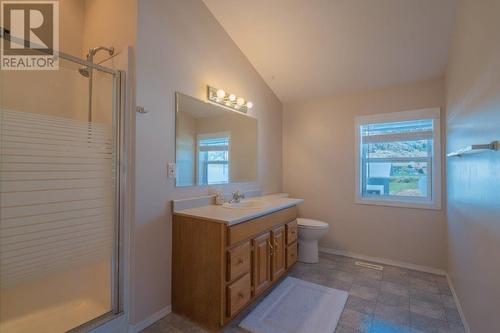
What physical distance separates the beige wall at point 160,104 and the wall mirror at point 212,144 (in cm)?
9

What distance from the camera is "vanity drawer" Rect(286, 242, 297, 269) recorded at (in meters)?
2.55

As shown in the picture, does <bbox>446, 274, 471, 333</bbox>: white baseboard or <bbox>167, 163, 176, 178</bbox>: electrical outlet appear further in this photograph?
<bbox>167, 163, 176, 178</bbox>: electrical outlet

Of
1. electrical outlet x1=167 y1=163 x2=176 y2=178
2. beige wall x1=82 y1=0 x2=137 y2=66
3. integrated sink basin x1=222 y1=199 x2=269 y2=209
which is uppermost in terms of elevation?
beige wall x1=82 y1=0 x2=137 y2=66

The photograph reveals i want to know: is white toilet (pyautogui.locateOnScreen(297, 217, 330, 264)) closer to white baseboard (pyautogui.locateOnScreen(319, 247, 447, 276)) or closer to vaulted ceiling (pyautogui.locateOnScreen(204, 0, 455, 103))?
white baseboard (pyautogui.locateOnScreen(319, 247, 447, 276))

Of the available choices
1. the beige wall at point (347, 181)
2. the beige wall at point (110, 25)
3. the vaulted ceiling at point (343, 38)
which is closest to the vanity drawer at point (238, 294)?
the beige wall at point (347, 181)

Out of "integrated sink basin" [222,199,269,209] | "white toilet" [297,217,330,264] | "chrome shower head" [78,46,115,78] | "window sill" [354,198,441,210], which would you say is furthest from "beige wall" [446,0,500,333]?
"chrome shower head" [78,46,115,78]

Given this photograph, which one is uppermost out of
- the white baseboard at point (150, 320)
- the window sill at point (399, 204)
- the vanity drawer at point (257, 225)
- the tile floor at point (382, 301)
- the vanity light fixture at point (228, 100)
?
the vanity light fixture at point (228, 100)

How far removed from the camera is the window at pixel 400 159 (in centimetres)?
274

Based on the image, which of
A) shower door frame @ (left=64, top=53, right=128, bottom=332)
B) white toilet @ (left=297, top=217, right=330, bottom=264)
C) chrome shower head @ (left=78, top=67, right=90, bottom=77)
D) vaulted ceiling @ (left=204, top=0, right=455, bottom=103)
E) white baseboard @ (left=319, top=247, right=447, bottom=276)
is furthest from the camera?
white toilet @ (left=297, top=217, right=330, bottom=264)

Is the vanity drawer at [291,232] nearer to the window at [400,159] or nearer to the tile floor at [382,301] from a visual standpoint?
the tile floor at [382,301]

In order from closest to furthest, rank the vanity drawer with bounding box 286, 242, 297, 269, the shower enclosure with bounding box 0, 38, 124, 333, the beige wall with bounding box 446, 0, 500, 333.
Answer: the beige wall with bounding box 446, 0, 500, 333 → the shower enclosure with bounding box 0, 38, 124, 333 → the vanity drawer with bounding box 286, 242, 297, 269

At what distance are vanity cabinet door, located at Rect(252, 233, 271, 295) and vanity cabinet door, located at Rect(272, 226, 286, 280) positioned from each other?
84 mm

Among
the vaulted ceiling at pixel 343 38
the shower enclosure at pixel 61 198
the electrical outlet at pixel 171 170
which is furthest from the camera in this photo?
the vaulted ceiling at pixel 343 38

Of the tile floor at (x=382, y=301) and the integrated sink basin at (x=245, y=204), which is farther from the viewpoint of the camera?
the integrated sink basin at (x=245, y=204)
